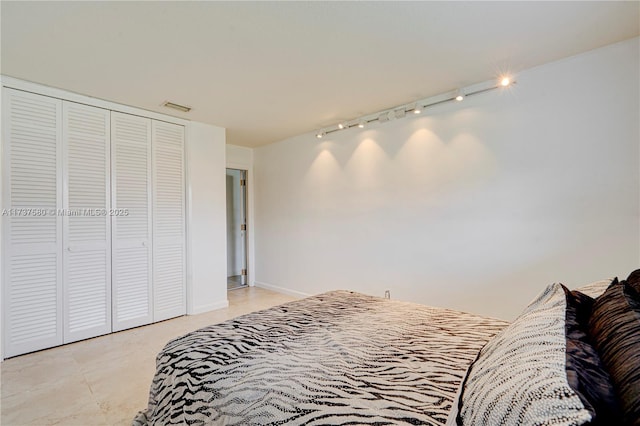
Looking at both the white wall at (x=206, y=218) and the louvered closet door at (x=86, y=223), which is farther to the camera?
the white wall at (x=206, y=218)

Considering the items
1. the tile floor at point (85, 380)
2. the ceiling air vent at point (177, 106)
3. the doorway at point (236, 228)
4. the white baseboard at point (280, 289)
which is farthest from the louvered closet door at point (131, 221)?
the doorway at point (236, 228)

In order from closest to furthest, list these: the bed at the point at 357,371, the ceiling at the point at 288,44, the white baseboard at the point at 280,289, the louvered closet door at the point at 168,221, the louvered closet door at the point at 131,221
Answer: the bed at the point at 357,371
the ceiling at the point at 288,44
the louvered closet door at the point at 131,221
the louvered closet door at the point at 168,221
the white baseboard at the point at 280,289

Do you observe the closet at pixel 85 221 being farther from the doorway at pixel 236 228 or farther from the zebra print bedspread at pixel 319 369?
the zebra print bedspread at pixel 319 369

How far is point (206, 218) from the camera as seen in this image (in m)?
4.01

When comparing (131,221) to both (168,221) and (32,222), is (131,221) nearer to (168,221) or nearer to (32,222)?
(168,221)

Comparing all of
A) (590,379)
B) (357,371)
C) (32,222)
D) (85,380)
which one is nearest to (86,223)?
(32,222)

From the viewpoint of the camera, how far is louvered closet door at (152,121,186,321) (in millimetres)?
3549

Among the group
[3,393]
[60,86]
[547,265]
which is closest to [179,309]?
[3,393]

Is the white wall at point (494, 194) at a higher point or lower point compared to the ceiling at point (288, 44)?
lower

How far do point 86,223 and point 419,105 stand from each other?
151 inches

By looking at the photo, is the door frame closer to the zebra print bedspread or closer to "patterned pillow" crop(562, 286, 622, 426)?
the zebra print bedspread

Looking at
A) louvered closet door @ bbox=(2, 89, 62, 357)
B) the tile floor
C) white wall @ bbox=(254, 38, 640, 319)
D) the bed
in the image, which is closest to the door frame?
white wall @ bbox=(254, 38, 640, 319)

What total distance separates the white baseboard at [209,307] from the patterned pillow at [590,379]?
12.8 feet

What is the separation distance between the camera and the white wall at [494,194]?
2236 mm
